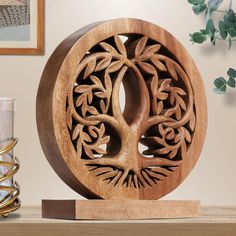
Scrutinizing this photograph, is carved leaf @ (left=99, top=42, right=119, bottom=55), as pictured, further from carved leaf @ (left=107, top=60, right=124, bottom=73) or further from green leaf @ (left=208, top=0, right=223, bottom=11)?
green leaf @ (left=208, top=0, right=223, bottom=11)

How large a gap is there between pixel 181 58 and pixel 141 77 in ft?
0.28

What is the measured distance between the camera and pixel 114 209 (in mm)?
939

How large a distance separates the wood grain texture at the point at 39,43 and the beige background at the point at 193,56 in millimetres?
24

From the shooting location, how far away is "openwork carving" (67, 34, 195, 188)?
1.00m

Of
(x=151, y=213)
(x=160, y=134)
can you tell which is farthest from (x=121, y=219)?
(x=160, y=134)

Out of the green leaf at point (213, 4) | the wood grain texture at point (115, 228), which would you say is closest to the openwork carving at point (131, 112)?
the wood grain texture at point (115, 228)

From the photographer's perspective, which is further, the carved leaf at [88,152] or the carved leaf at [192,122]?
the carved leaf at [192,122]

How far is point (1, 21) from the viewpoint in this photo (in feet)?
9.37

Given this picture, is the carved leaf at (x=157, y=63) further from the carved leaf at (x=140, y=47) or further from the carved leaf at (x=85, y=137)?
the carved leaf at (x=85, y=137)

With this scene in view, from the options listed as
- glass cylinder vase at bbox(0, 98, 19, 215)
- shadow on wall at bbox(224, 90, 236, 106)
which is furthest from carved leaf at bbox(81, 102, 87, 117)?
shadow on wall at bbox(224, 90, 236, 106)

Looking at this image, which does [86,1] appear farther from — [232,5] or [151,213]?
[151,213]

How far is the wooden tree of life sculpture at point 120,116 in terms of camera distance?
3.16 ft

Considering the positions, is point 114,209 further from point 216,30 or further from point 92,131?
point 216,30

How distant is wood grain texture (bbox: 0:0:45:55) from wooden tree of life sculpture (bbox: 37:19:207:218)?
178 centimetres
